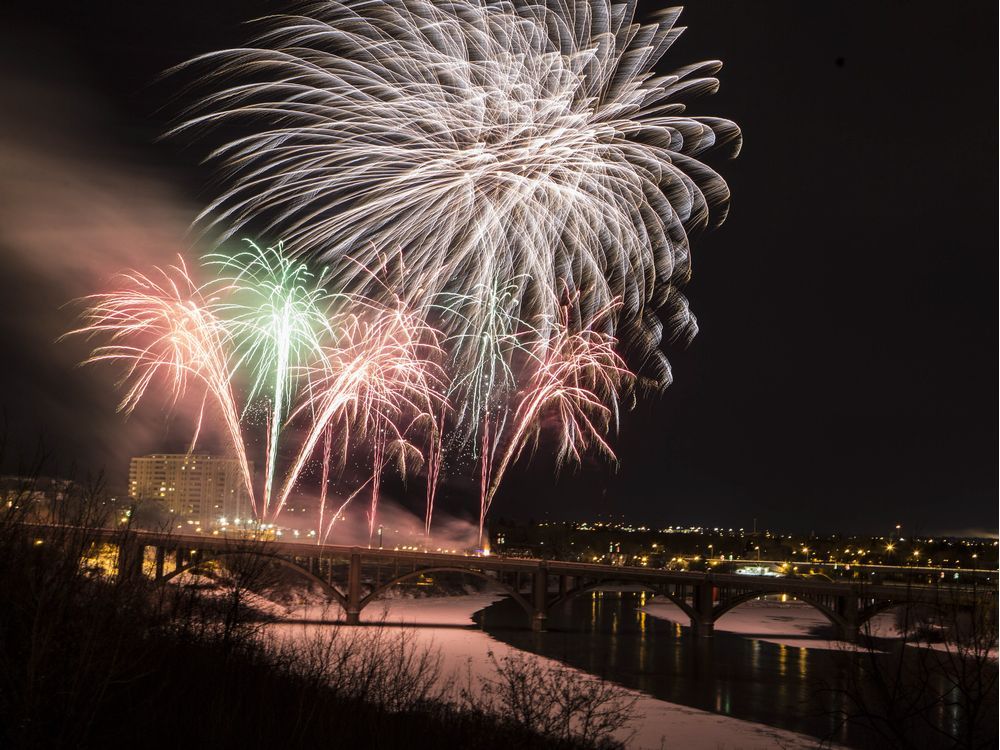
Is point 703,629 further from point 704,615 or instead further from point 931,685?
point 931,685

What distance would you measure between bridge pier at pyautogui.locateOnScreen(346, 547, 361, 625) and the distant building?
208 ft

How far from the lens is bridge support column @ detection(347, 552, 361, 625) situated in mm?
62938

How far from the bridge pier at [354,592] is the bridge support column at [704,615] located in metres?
21.0

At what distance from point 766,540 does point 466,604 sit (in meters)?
88.3

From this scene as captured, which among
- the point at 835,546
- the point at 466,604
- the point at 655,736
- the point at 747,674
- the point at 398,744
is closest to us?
the point at 398,744

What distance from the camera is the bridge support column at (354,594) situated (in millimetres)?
62938

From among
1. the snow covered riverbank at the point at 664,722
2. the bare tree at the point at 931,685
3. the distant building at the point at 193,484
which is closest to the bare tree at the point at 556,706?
the snow covered riverbank at the point at 664,722

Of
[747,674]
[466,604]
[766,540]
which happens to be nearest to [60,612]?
[747,674]

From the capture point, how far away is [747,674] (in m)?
48.8

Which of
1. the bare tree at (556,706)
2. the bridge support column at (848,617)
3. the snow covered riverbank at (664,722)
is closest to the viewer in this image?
the bare tree at (556,706)

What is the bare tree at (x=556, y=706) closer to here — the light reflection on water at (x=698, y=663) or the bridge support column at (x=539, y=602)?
the light reflection on water at (x=698, y=663)

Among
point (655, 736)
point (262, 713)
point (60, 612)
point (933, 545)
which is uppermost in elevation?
point (933, 545)

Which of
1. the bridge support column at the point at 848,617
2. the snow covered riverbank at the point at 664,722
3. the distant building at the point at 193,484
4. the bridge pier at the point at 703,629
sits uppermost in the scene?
the distant building at the point at 193,484

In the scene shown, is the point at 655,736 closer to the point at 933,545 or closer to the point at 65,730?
the point at 65,730
